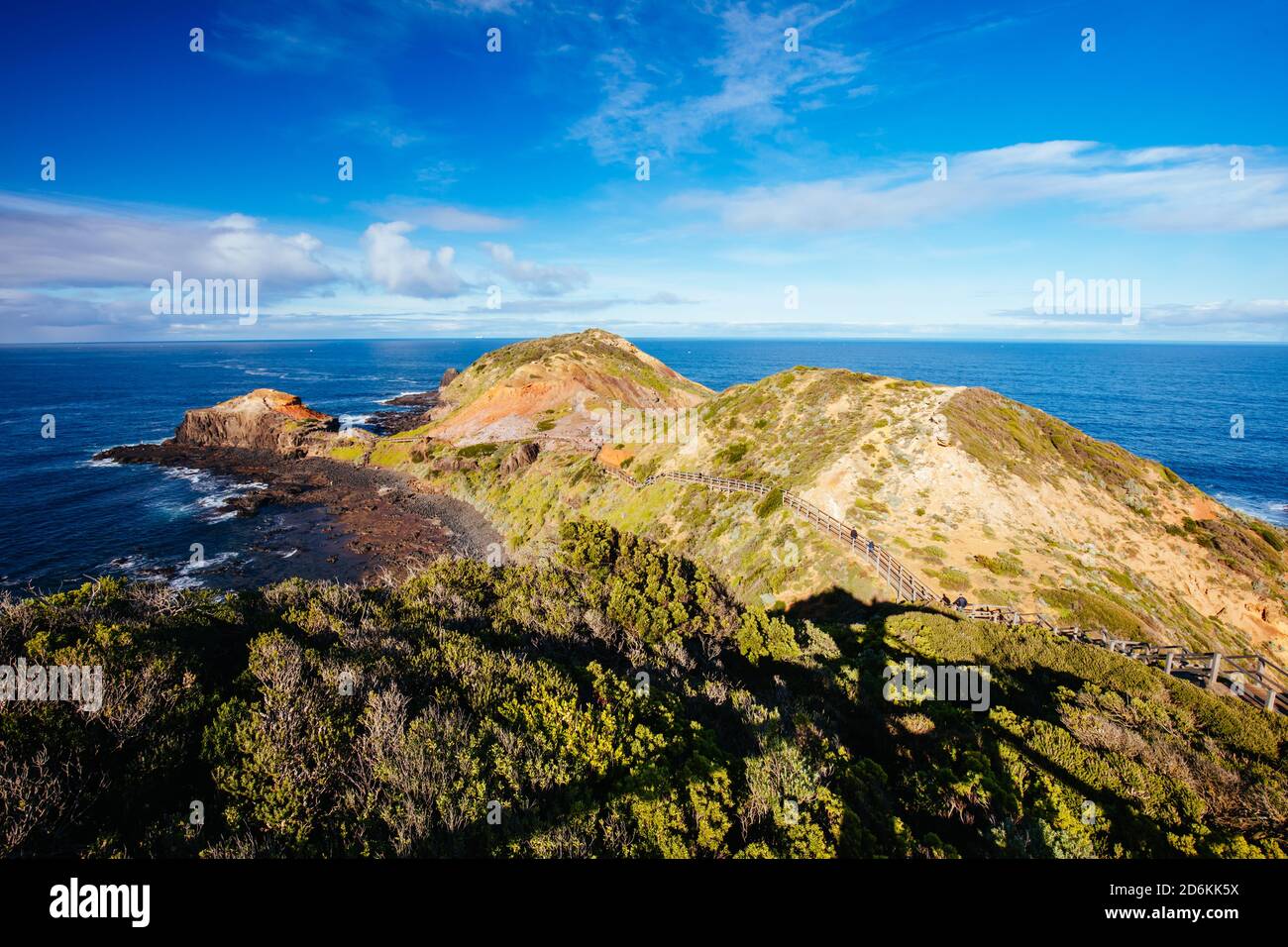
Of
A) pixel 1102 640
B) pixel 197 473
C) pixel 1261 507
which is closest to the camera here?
pixel 1102 640

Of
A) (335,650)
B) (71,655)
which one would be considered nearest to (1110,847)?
(335,650)

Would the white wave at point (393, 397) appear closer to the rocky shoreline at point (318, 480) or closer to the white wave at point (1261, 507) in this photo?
the rocky shoreline at point (318, 480)

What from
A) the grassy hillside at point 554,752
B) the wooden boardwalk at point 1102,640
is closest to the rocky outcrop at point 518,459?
the wooden boardwalk at point 1102,640

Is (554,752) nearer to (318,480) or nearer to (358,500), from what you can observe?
(358,500)

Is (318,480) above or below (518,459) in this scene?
below

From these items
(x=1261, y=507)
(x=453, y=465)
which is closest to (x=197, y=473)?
(x=453, y=465)

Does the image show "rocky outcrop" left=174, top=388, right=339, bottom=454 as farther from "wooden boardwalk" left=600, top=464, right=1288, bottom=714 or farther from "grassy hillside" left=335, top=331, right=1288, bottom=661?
"wooden boardwalk" left=600, top=464, right=1288, bottom=714
